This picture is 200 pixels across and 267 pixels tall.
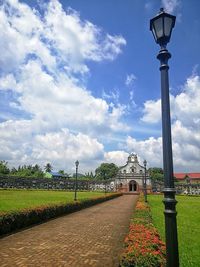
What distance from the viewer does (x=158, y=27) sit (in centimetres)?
415

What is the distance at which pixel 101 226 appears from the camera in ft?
46.1

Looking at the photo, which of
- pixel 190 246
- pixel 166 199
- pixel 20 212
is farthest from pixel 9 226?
pixel 166 199

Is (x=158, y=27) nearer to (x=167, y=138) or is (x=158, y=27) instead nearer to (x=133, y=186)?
(x=167, y=138)

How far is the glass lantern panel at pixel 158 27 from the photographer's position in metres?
4.09

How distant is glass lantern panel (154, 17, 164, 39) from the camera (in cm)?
409

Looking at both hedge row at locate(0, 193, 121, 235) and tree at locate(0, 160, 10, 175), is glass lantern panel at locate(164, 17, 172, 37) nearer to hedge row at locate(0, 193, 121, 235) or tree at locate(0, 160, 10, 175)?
hedge row at locate(0, 193, 121, 235)

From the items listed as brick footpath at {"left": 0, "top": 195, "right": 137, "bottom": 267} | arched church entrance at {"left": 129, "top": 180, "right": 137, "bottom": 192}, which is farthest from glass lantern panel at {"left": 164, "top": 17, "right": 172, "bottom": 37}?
arched church entrance at {"left": 129, "top": 180, "right": 137, "bottom": 192}

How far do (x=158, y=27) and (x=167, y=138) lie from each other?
1673 mm

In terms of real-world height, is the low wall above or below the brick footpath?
above

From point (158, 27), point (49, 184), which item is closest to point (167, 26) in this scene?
point (158, 27)

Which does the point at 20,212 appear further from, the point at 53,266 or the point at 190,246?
the point at 190,246

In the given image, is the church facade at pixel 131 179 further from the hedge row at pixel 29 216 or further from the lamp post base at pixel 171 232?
the lamp post base at pixel 171 232

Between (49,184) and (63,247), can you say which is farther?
(49,184)

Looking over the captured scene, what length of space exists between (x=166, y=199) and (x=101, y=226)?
36.1ft
